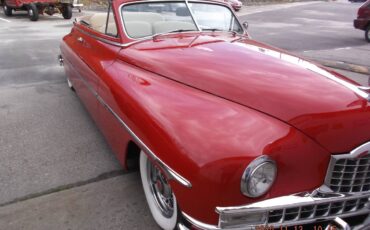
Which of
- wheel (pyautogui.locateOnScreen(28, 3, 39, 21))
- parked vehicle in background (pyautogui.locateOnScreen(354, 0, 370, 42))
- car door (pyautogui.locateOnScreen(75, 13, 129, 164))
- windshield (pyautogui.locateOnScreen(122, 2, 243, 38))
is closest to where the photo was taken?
car door (pyautogui.locateOnScreen(75, 13, 129, 164))

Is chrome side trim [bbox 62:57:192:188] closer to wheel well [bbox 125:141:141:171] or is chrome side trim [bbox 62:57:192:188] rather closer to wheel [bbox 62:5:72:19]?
wheel well [bbox 125:141:141:171]

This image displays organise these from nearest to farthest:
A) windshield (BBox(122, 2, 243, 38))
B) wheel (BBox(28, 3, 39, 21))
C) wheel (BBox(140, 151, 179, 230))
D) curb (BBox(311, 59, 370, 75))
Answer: wheel (BBox(140, 151, 179, 230)) → windshield (BBox(122, 2, 243, 38)) → curb (BBox(311, 59, 370, 75)) → wheel (BBox(28, 3, 39, 21))

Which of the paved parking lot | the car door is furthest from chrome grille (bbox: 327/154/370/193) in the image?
the car door

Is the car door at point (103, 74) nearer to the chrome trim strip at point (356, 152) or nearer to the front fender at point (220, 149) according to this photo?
the front fender at point (220, 149)

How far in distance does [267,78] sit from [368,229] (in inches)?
42.7

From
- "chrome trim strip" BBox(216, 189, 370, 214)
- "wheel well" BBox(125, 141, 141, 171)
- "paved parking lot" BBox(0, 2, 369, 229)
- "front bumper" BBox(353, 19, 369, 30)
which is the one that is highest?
"front bumper" BBox(353, 19, 369, 30)

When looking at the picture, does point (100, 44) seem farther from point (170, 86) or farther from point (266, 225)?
point (266, 225)

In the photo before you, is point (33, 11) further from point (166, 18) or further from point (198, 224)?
point (198, 224)

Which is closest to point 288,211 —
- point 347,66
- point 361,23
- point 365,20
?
point 347,66

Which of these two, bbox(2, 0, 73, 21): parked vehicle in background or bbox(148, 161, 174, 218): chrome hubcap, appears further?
bbox(2, 0, 73, 21): parked vehicle in background

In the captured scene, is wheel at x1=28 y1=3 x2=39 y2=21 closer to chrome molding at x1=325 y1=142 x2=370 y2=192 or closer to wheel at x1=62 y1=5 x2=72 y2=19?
wheel at x1=62 y1=5 x2=72 y2=19

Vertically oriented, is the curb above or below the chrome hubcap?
above

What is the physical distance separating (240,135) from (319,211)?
1.96 feet

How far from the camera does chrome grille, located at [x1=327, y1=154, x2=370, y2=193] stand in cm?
191
